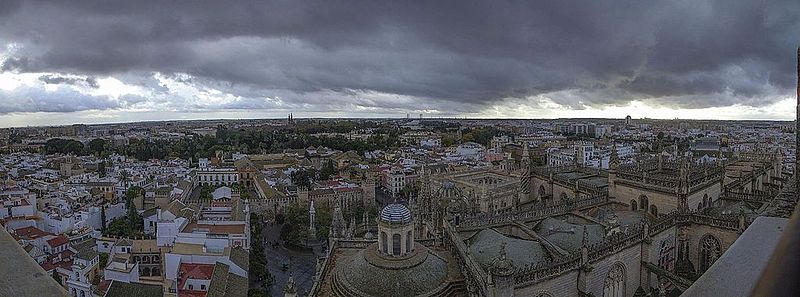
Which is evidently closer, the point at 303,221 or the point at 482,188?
the point at 482,188

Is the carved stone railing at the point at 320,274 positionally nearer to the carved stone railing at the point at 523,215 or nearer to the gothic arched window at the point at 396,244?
the gothic arched window at the point at 396,244

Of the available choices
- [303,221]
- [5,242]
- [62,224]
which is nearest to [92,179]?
[62,224]

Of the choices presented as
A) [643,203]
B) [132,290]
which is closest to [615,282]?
[643,203]

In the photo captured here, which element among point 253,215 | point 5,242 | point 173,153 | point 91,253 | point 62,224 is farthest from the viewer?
point 173,153

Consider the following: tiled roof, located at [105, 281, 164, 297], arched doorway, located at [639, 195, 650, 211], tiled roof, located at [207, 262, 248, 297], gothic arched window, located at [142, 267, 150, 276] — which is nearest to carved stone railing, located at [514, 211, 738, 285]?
arched doorway, located at [639, 195, 650, 211]

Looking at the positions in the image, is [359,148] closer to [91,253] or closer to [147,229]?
[147,229]

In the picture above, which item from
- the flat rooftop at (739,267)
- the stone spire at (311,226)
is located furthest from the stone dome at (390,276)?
the stone spire at (311,226)
